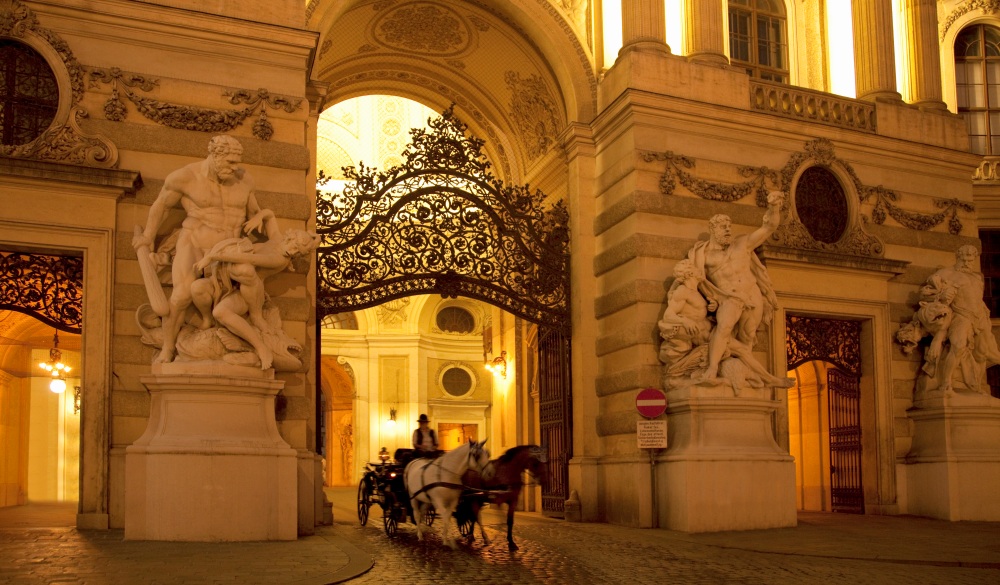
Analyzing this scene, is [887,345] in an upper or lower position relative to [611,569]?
upper

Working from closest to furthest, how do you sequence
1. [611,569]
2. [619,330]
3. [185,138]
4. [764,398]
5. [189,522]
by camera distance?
[611,569], [189,522], [185,138], [764,398], [619,330]

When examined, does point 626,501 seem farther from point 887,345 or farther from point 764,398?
point 887,345

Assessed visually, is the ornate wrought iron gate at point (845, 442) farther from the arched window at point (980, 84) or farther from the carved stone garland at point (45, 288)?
the carved stone garland at point (45, 288)

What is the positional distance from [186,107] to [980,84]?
719 inches

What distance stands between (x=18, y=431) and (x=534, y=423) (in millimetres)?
11183

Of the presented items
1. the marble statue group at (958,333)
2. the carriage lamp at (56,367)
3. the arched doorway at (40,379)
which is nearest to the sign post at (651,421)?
the marble statue group at (958,333)

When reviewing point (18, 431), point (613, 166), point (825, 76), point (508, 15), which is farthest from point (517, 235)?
point (18, 431)

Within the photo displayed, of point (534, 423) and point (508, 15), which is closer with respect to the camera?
point (508, 15)

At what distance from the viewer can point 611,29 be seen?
65.1 ft

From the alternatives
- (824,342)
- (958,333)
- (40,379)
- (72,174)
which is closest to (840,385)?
(824,342)

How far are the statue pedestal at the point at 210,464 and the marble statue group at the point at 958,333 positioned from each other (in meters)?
12.0

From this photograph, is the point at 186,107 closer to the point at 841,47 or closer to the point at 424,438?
the point at 424,438

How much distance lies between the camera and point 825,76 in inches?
879

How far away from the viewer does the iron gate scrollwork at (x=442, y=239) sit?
706 inches
